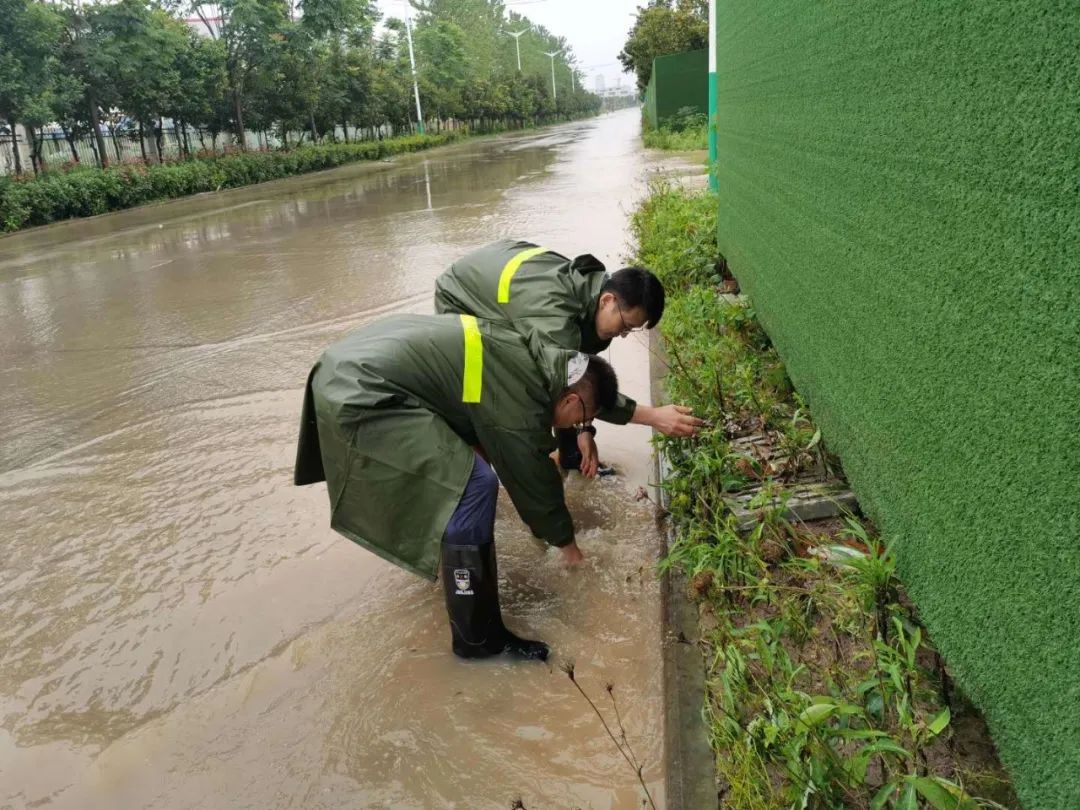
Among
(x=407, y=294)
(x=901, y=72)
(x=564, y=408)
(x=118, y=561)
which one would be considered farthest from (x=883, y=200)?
(x=407, y=294)

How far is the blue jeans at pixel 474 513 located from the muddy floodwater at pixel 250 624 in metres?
0.50

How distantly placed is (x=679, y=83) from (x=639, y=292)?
81.3 feet

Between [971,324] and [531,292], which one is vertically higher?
[971,324]

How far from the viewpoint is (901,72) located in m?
2.04

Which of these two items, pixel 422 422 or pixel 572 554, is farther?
pixel 572 554

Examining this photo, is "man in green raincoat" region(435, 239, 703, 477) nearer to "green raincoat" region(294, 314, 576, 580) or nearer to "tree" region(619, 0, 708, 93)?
"green raincoat" region(294, 314, 576, 580)

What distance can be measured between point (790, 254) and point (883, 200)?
4.33 feet

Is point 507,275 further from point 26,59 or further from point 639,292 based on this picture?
point 26,59

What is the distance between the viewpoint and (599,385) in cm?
265

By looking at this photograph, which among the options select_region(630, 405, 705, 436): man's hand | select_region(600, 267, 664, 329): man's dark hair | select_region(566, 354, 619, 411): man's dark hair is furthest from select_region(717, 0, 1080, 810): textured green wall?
select_region(566, 354, 619, 411): man's dark hair

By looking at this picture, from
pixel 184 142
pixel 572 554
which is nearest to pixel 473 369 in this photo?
pixel 572 554

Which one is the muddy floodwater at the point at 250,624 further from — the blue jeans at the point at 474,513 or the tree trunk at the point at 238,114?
the tree trunk at the point at 238,114

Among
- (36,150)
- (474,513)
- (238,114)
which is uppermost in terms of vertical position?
(238,114)

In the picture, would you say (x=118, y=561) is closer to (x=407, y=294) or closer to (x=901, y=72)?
(x=901, y=72)
